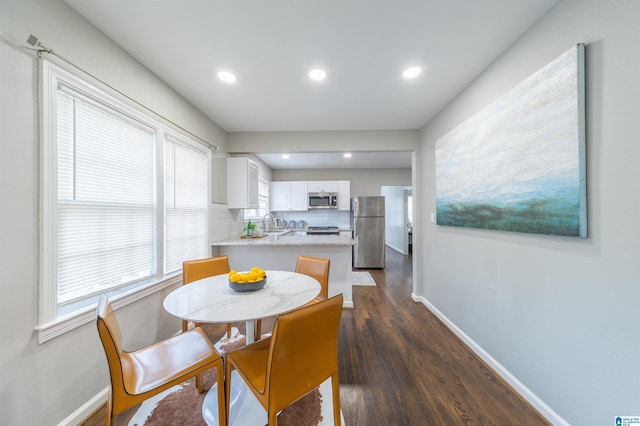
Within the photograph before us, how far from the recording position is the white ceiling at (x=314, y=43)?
4.32 ft

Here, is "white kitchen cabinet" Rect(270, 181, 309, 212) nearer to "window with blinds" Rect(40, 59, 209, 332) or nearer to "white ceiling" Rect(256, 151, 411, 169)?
"white ceiling" Rect(256, 151, 411, 169)

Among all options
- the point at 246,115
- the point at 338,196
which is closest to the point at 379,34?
the point at 246,115

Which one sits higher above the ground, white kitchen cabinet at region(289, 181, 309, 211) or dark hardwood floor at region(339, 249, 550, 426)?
white kitchen cabinet at region(289, 181, 309, 211)

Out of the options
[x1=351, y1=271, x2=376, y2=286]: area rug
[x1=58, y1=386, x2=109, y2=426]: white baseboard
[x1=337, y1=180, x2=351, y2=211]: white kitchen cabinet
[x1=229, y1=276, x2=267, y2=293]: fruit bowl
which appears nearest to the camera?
[x1=58, y1=386, x2=109, y2=426]: white baseboard

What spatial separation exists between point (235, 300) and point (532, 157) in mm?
2099

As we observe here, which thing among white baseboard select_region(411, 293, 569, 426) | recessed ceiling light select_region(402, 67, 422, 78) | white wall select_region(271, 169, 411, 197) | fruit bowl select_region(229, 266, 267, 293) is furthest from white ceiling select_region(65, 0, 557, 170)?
white wall select_region(271, 169, 411, 197)

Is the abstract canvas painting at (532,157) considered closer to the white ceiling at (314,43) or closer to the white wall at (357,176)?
the white ceiling at (314,43)

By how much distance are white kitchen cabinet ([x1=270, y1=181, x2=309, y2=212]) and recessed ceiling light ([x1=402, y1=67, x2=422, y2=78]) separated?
3.79 meters

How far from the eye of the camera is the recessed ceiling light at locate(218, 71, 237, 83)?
6.27 ft

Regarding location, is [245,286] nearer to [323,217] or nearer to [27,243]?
[27,243]

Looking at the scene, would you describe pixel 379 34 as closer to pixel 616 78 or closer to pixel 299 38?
pixel 299 38

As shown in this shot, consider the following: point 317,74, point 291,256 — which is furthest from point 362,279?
point 317,74

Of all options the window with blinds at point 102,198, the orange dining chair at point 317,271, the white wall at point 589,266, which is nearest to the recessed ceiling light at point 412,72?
the white wall at point 589,266

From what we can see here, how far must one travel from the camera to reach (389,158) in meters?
4.88
